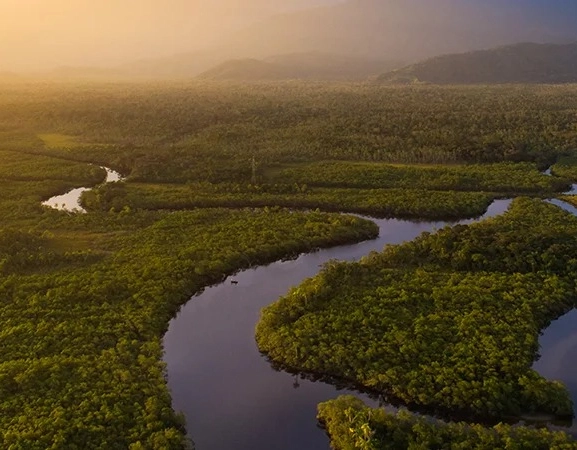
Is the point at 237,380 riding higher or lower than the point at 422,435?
lower

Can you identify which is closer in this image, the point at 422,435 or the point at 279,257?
the point at 422,435

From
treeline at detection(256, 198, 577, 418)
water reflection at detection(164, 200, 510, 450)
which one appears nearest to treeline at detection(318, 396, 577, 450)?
water reflection at detection(164, 200, 510, 450)

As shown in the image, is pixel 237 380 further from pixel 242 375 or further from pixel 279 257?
pixel 279 257

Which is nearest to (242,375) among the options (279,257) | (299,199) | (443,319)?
(443,319)

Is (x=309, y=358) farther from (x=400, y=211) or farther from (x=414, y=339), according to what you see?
(x=400, y=211)

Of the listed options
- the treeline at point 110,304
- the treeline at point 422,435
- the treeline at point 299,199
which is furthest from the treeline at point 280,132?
the treeline at point 422,435

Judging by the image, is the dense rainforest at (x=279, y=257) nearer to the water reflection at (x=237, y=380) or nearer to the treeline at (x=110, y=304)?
the treeline at (x=110, y=304)

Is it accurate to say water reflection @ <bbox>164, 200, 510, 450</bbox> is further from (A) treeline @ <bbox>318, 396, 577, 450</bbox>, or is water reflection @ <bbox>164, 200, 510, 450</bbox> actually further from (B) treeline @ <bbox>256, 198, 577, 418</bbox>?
(A) treeline @ <bbox>318, 396, 577, 450</bbox>
